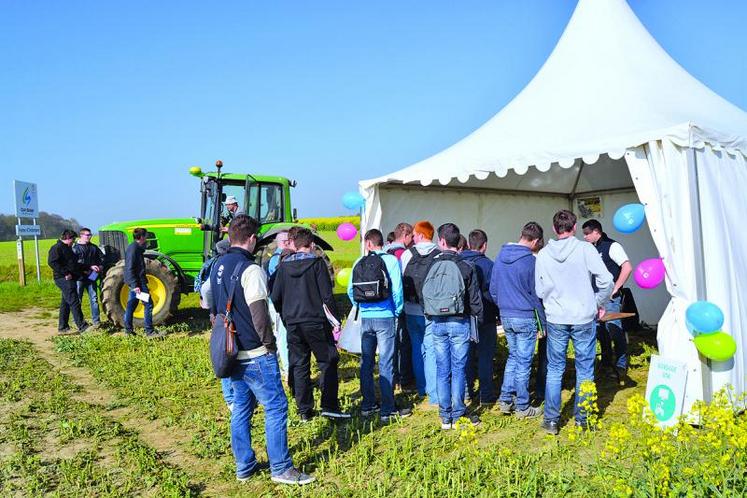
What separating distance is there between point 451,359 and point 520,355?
57 cm

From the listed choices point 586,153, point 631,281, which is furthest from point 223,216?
point 631,281

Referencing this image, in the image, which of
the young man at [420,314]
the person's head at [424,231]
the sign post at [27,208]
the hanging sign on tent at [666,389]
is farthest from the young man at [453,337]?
the sign post at [27,208]

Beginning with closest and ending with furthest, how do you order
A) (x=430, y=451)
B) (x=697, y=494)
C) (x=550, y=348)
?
1. (x=697, y=494)
2. (x=430, y=451)
3. (x=550, y=348)

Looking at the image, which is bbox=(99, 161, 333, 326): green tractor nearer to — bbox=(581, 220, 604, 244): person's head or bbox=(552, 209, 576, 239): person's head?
bbox=(581, 220, 604, 244): person's head

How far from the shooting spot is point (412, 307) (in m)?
5.03

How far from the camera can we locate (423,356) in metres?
5.16

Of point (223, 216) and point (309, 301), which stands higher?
point (223, 216)

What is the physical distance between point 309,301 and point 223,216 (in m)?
4.96

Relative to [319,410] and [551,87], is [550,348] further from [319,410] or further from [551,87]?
[551,87]

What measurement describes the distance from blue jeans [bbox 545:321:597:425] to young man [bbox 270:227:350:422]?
1.71 m

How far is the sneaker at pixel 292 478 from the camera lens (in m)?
3.48

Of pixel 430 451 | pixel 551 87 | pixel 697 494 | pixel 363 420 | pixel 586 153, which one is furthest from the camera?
pixel 551 87

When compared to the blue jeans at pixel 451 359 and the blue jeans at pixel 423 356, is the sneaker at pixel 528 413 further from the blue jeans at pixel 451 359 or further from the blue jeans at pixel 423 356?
the blue jeans at pixel 423 356

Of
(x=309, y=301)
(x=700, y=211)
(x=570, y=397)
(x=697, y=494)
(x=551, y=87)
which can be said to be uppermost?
(x=551, y=87)
